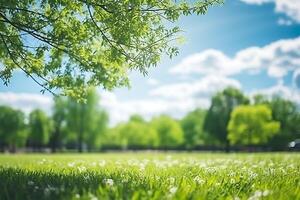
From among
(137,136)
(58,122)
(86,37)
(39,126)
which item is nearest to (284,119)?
(137,136)

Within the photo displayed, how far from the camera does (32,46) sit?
1136 centimetres

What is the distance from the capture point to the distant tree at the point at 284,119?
9319 centimetres

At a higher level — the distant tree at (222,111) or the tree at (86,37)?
the distant tree at (222,111)

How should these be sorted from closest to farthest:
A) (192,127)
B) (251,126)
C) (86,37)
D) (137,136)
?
(86,37)
(251,126)
(137,136)
(192,127)

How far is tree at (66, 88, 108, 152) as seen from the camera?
88.5 metres

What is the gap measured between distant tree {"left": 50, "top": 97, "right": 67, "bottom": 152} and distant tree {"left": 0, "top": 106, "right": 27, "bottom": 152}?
8024 mm

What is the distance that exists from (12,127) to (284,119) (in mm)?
66647

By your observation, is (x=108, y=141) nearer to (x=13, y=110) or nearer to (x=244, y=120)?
(x=13, y=110)

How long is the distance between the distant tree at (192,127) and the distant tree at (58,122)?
36.3 metres

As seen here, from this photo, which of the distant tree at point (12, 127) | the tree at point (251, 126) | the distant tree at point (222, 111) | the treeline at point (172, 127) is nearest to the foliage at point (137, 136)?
the treeline at point (172, 127)

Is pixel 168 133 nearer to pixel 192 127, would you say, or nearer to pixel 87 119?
pixel 192 127

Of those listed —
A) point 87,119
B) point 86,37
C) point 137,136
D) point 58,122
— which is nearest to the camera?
point 86,37

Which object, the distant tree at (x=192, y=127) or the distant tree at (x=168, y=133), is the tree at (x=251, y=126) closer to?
the distant tree at (x=168, y=133)

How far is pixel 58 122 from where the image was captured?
106 metres
